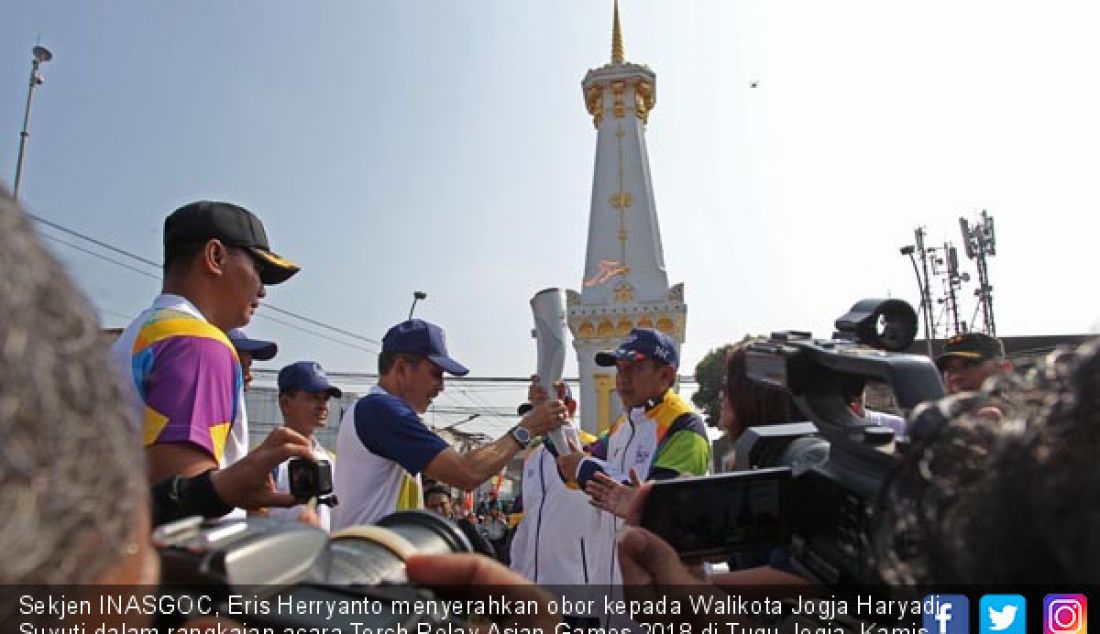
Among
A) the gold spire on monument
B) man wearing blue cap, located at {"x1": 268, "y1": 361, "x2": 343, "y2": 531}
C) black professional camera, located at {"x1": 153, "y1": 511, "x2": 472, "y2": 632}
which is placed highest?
the gold spire on monument

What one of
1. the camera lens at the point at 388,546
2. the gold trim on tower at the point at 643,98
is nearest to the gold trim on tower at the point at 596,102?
the gold trim on tower at the point at 643,98

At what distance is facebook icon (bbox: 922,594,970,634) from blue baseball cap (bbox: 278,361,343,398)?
3.77m

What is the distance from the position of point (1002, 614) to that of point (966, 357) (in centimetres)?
338

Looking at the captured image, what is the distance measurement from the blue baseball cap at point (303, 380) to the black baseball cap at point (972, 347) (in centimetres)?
351

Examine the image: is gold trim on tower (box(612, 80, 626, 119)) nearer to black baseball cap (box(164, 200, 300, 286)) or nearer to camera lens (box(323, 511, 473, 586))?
black baseball cap (box(164, 200, 300, 286))

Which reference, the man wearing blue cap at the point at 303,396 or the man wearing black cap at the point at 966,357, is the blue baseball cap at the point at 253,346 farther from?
the man wearing black cap at the point at 966,357

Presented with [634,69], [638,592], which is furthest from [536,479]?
[634,69]

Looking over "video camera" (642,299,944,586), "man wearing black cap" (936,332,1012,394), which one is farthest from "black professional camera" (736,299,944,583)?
"man wearing black cap" (936,332,1012,394)

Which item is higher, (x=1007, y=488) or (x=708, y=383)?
(x=708, y=383)

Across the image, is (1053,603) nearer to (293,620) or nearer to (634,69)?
(293,620)

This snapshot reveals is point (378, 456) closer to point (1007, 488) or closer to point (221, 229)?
point (221, 229)

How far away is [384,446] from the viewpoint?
8.48ft

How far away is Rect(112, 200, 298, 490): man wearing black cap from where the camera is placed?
64.1 inches

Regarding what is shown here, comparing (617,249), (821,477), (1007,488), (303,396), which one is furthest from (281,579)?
(617,249)
